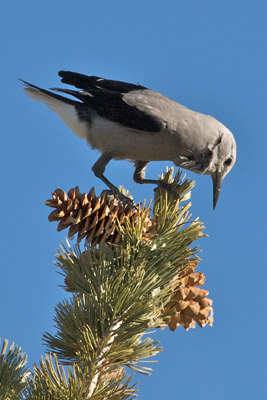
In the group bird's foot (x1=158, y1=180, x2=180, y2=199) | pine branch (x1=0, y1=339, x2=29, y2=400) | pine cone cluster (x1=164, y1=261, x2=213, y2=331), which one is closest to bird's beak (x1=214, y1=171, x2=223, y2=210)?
bird's foot (x1=158, y1=180, x2=180, y2=199)

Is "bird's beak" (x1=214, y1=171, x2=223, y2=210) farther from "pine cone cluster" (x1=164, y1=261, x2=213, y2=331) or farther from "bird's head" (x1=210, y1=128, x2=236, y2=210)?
"pine cone cluster" (x1=164, y1=261, x2=213, y2=331)

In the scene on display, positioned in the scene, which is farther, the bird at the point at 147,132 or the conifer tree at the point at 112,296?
the bird at the point at 147,132

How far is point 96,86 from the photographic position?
472 cm

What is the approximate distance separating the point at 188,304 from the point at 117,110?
2470 mm

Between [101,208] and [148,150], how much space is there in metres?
1.73

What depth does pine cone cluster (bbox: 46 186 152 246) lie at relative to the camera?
251 centimetres

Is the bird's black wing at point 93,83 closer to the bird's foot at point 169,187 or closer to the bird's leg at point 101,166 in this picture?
the bird's leg at point 101,166

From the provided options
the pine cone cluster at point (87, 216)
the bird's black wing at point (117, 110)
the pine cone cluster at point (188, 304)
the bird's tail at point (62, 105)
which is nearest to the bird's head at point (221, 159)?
the bird's black wing at point (117, 110)

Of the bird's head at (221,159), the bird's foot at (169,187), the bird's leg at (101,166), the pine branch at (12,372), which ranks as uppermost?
the bird's head at (221,159)

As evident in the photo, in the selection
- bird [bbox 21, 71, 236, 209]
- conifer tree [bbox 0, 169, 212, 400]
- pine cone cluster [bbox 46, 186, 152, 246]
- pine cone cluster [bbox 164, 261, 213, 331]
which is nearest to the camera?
conifer tree [bbox 0, 169, 212, 400]

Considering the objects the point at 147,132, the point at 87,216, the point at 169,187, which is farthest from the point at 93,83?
the point at 87,216

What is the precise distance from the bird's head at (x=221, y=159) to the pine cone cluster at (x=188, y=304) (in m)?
1.94

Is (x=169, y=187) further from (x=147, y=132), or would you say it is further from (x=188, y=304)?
(x=147, y=132)

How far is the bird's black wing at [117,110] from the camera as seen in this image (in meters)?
4.20
